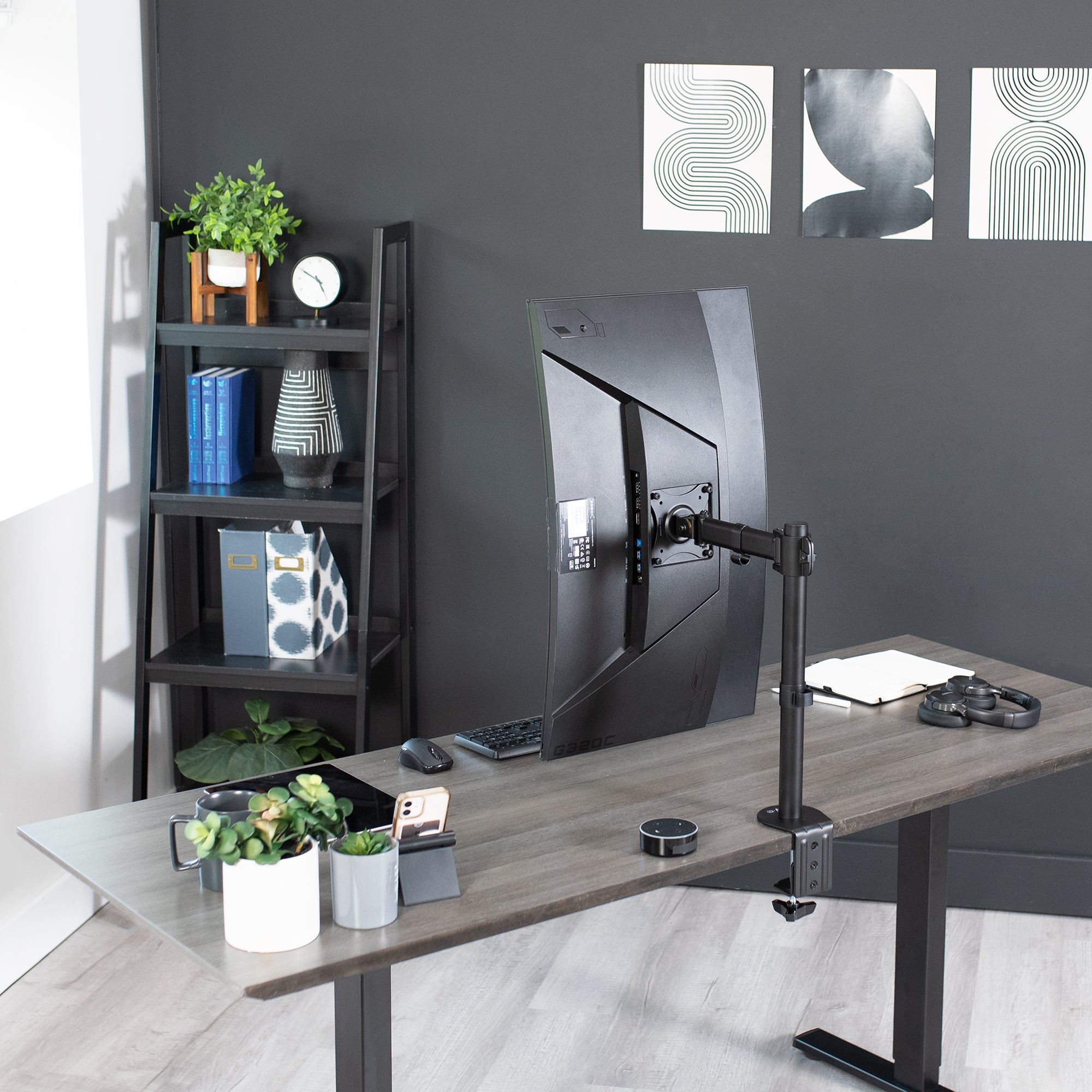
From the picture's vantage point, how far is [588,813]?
181 cm

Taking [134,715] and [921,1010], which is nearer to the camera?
[921,1010]

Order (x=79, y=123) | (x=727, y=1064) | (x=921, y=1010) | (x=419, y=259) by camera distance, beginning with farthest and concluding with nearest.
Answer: (x=419, y=259) < (x=79, y=123) < (x=727, y=1064) < (x=921, y=1010)

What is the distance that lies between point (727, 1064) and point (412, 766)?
1.06 m

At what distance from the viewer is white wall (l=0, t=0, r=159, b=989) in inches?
115

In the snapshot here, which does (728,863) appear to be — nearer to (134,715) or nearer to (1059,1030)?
(1059,1030)

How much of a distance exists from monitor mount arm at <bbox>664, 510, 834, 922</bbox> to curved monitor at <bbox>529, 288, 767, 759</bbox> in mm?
175

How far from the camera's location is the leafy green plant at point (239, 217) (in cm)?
305

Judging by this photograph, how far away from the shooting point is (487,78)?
10.3ft

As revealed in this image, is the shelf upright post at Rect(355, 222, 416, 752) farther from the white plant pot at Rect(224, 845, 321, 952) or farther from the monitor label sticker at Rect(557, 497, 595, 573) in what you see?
the white plant pot at Rect(224, 845, 321, 952)

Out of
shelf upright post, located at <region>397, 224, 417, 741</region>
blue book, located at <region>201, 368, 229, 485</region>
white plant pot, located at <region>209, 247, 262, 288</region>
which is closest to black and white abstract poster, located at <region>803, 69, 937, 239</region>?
shelf upright post, located at <region>397, 224, 417, 741</region>

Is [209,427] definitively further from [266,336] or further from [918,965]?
[918,965]

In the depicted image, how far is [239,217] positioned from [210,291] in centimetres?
20

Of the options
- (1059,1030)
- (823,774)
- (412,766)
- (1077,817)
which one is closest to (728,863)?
(823,774)

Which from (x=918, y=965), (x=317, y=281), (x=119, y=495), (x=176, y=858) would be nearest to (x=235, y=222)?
(x=317, y=281)
